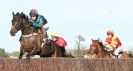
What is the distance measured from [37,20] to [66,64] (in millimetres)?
2257

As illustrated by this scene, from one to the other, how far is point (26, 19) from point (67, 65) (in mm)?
2063

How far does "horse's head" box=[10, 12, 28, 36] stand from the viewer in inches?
580

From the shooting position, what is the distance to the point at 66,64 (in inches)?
575

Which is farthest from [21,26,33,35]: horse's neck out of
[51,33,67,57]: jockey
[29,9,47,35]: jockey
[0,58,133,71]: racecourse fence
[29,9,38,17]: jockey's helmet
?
[51,33,67,57]: jockey

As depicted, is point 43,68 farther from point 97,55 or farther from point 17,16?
point 97,55

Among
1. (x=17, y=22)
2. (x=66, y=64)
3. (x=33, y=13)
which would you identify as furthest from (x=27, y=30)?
(x=66, y=64)

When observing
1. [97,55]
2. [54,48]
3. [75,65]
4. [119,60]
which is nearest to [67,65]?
[75,65]

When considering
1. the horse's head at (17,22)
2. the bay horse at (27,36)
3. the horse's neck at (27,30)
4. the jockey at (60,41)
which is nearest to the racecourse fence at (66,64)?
the bay horse at (27,36)

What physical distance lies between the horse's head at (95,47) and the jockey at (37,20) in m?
5.27

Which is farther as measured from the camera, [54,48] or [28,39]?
[54,48]

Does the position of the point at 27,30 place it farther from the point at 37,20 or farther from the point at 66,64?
the point at 66,64

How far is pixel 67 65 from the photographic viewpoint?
48.0 feet

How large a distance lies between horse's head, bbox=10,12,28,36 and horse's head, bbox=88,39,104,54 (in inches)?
245

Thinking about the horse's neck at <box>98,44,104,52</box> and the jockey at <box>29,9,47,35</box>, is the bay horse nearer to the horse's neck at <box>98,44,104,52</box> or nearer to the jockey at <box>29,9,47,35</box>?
the jockey at <box>29,9,47,35</box>
